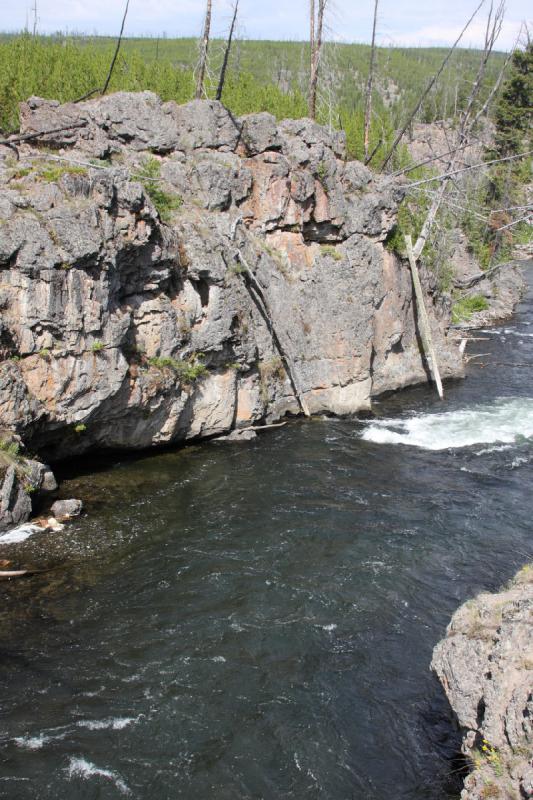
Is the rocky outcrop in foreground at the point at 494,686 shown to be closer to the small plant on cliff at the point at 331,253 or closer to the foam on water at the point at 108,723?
the foam on water at the point at 108,723

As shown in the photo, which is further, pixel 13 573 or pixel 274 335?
pixel 274 335

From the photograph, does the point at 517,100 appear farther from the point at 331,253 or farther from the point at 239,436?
the point at 239,436

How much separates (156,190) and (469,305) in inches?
1152

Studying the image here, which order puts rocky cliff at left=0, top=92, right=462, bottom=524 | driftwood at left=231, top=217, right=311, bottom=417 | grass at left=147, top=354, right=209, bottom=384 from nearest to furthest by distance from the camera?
rocky cliff at left=0, top=92, right=462, bottom=524, grass at left=147, top=354, right=209, bottom=384, driftwood at left=231, top=217, right=311, bottom=417

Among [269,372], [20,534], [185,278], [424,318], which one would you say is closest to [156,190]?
[185,278]

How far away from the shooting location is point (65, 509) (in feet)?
60.0

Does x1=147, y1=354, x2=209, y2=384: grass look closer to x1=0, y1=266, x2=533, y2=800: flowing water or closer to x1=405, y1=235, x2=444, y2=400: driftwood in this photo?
x1=0, y1=266, x2=533, y2=800: flowing water

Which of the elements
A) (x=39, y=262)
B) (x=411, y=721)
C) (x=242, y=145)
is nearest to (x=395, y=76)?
(x=242, y=145)

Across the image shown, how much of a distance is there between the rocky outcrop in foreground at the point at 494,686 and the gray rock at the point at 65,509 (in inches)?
447

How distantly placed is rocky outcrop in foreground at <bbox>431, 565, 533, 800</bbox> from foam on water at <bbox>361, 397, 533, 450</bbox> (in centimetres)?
1415

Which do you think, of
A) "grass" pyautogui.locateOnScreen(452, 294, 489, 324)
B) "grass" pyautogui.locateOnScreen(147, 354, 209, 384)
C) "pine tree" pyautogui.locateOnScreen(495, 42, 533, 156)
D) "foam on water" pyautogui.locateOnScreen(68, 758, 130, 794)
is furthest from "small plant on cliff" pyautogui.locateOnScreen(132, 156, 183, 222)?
"pine tree" pyautogui.locateOnScreen(495, 42, 533, 156)

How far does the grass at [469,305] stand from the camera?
4525 cm

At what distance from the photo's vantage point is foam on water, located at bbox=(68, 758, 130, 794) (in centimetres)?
1024

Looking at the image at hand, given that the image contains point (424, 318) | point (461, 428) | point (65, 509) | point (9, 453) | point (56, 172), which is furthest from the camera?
point (424, 318)
